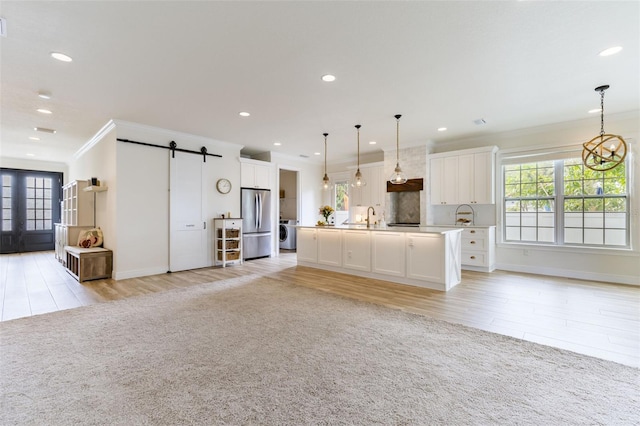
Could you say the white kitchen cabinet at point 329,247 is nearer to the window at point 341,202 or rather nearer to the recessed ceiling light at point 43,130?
the window at point 341,202

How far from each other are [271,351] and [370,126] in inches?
176

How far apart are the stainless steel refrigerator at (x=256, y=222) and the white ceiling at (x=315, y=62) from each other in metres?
2.44

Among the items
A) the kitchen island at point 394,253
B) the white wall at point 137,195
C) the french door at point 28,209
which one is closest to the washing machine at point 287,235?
the kitchen island at point 394,253

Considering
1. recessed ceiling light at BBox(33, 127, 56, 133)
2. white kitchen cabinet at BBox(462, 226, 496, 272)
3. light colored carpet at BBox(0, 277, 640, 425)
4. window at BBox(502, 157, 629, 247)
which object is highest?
recessed ceiling light at BBox(33, 127, 56, 133)

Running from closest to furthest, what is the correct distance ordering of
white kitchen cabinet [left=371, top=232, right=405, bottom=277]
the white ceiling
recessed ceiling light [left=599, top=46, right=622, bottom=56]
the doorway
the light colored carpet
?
the light colored carpet → the white ceiling → recessed ceiling light [left=599, top=46, right=622, bottom=56] → white kitchen cabinet [left=371, top=232, right=405, bottom=277] → the doorway

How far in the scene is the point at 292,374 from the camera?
7.18 feet

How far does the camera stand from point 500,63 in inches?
125

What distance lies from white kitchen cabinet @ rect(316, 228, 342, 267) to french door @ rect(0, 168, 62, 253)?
31.0ft

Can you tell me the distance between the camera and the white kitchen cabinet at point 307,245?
6309 mm

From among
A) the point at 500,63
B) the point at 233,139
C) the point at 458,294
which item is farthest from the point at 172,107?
the point at 458,294

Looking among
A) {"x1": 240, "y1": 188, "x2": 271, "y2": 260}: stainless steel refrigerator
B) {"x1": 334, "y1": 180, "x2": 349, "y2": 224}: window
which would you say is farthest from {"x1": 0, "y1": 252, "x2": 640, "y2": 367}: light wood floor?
{"x1": 334, "y1": 180, "x2": 349, "y2": 224}: window

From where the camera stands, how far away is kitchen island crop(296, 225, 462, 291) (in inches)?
176

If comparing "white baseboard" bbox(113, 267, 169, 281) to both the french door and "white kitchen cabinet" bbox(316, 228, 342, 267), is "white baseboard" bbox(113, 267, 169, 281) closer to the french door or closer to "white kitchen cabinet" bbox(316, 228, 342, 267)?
"white kitchen cabinet" bbox(316, 228, 342, 267)

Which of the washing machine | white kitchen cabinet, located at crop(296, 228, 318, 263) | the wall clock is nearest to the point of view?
white kitchen cabinet, located at crop(296, 228, 318, 263)
